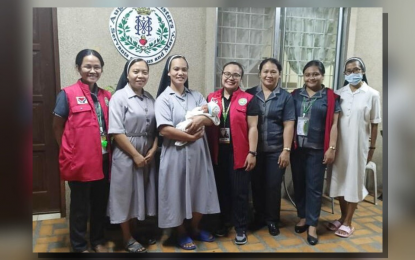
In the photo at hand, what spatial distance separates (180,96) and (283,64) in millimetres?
603

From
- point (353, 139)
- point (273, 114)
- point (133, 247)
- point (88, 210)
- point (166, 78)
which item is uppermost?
point (166, 78)

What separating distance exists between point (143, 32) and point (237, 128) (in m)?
0.73

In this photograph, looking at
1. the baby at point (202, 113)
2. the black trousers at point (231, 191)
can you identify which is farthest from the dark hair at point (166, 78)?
the black trousers at point (231, 191)

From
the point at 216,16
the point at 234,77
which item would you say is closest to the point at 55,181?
the point at 234,77

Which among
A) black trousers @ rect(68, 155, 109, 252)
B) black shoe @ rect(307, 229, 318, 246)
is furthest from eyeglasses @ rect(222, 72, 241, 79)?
black shoe @ rect(307, 229, 318, 246)

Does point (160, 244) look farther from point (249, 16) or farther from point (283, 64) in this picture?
point (249, 16)

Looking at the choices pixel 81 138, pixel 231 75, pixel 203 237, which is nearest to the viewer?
pixel 81 138

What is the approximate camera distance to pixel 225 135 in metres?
1.69

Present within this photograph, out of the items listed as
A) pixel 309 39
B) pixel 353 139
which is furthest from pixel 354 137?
pixel 309 39

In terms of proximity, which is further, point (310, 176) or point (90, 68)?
point (310, 176)

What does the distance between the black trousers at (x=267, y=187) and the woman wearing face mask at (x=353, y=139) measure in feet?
1.09

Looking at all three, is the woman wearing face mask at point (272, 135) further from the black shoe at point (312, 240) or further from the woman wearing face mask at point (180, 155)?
the woman wearing face mask at point (180, 155)

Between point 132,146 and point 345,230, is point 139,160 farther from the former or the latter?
point 345,230

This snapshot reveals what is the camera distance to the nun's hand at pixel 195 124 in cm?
160
